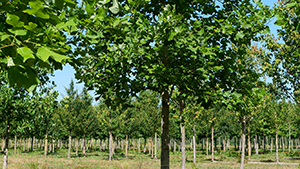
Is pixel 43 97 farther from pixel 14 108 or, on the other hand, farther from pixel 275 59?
pixel 275 59

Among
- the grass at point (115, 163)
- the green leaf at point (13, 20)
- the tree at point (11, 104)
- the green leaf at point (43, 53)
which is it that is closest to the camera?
the green leaf at point (43, 53)

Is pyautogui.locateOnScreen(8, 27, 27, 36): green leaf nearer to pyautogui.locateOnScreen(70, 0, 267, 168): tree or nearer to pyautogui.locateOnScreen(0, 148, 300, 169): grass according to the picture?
pyautogui.locateOnScreen(70, 0, 267, 168): tree

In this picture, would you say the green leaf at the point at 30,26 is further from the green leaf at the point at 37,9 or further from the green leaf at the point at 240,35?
the green leaf at the point at 240,35

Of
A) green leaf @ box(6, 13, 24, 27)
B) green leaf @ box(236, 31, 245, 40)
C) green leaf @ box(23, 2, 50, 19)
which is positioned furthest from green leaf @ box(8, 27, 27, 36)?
green leaf @ box(236, 31, 245, 40)

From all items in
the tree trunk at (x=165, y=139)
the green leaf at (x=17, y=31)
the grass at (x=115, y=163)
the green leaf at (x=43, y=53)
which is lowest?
the grass at (x=115, y=163)

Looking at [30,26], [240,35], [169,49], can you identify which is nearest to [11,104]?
[169,49]

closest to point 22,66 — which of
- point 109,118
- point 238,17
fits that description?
point 238,17

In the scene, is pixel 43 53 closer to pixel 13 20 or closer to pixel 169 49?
pixel 13 20

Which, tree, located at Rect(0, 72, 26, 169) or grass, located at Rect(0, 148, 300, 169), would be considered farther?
grass, located at Rect(0, 148, 300, 169)

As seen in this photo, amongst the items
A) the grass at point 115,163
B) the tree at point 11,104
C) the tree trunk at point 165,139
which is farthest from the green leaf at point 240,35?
the tree at point 11,104

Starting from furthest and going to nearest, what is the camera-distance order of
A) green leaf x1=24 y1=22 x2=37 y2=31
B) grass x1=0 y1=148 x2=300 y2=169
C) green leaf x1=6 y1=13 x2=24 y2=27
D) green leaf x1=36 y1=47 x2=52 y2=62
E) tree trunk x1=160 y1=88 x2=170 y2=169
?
grass x1=0 y1=148 x2=300 y2=169 → tree trunk x1=160 y1=88 x2=170 y2=169 → green leaf x1=24 y1=22 x2=37 y2=31 → green leaf x1=6 y1=13 x2=24 y2=27 → green leaf x1=36 y1=47 x2=52 y2=62

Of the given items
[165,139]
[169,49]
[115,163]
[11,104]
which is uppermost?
[169,49]

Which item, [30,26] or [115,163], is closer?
[30,26]

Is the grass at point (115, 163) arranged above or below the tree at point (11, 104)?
below
